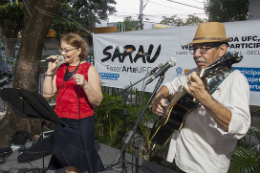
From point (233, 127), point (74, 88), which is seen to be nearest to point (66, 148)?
point (74, 88)

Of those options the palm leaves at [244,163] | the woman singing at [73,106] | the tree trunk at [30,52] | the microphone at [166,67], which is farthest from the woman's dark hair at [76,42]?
the palm leaves at [244,163]

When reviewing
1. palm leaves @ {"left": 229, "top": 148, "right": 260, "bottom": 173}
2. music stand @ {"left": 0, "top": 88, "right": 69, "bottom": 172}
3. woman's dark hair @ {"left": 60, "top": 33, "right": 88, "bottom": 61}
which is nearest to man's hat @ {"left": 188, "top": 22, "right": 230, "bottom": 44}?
woman's dark hair @ {"left": 60, "top": 33, "right": 88, "bottom": 61}

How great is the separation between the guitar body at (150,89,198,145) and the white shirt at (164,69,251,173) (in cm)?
5

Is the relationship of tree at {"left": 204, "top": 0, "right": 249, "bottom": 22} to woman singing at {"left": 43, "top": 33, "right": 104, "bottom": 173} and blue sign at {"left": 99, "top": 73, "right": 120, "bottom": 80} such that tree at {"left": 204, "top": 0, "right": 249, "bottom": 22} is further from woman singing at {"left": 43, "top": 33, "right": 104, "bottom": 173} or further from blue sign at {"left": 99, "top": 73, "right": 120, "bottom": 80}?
woman singing at {"left": 43, "top": 33, "right": 104, "bottom": 173}

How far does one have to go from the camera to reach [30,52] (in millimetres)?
4102

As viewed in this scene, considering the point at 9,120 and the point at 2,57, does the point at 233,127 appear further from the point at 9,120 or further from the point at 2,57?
the point at 2,57

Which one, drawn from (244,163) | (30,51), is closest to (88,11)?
(30,51)

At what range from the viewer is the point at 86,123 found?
8.03ft

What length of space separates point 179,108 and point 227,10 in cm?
978

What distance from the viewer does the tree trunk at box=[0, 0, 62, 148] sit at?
13.1 ft

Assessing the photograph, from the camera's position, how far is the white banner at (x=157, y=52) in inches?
123

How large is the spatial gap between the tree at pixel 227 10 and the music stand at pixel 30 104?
9.45m

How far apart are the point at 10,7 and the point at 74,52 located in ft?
53.2

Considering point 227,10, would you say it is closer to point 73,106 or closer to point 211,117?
point 73,106
